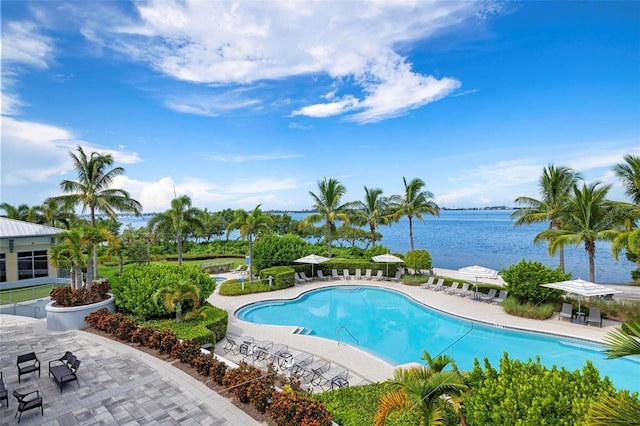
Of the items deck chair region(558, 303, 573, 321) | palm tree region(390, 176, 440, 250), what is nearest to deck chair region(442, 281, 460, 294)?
deck chair region(558, 303, 573, 321)

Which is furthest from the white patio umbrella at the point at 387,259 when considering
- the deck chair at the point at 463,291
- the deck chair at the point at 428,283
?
the deck chair at the point at 463,291

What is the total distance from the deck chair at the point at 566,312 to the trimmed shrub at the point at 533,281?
0.71 m

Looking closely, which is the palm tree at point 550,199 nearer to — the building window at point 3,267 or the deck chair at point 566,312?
the deck chair at point 566,312

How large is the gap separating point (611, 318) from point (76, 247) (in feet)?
75.3

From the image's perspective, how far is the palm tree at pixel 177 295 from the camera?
12.1 metres

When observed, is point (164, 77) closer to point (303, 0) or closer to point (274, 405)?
point (303, 0)

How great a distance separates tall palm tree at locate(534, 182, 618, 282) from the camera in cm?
1662

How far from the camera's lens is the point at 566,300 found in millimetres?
15820

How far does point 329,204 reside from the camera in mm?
28062

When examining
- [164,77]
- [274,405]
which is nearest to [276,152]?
[164,77]

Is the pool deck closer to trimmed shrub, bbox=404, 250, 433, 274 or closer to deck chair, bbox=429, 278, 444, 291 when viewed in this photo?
deck chair, bbox=429, 278, 444, 291

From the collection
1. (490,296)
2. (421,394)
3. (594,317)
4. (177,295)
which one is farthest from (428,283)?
(421,394)

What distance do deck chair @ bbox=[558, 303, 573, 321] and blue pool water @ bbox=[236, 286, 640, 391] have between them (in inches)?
84.6

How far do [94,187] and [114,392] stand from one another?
15702 mm
